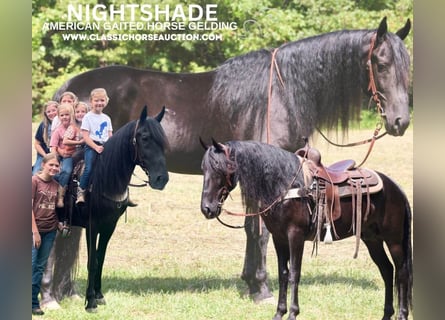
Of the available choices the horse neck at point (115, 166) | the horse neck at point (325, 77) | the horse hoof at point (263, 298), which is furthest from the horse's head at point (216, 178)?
the horse hoof at point (263, 298)

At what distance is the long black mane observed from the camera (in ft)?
18.9

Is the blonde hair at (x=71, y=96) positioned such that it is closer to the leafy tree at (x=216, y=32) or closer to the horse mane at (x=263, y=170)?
the leafy tree at (x=216, y=32)

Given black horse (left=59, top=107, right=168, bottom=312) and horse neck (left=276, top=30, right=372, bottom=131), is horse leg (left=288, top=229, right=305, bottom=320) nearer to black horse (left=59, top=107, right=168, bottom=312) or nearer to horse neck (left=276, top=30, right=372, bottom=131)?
horse neck (left=276, top=30, right=372, bottom=131)

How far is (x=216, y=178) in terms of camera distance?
5738mm

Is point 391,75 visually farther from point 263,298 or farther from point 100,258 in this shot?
point 100,258

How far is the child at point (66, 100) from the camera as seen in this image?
21.1 ft

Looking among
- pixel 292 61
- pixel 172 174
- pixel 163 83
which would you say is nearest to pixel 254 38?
pixel 292 61

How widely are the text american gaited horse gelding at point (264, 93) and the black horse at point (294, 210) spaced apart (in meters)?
0.60

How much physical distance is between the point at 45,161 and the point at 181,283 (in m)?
1.59

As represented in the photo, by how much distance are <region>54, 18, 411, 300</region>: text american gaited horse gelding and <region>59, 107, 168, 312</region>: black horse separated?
1.21ft

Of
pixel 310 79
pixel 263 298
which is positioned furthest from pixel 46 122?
pixel 263 298

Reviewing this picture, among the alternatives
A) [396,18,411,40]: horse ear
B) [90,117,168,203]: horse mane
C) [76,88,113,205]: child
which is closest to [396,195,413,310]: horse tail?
[396,18,411,40]: horse ear
